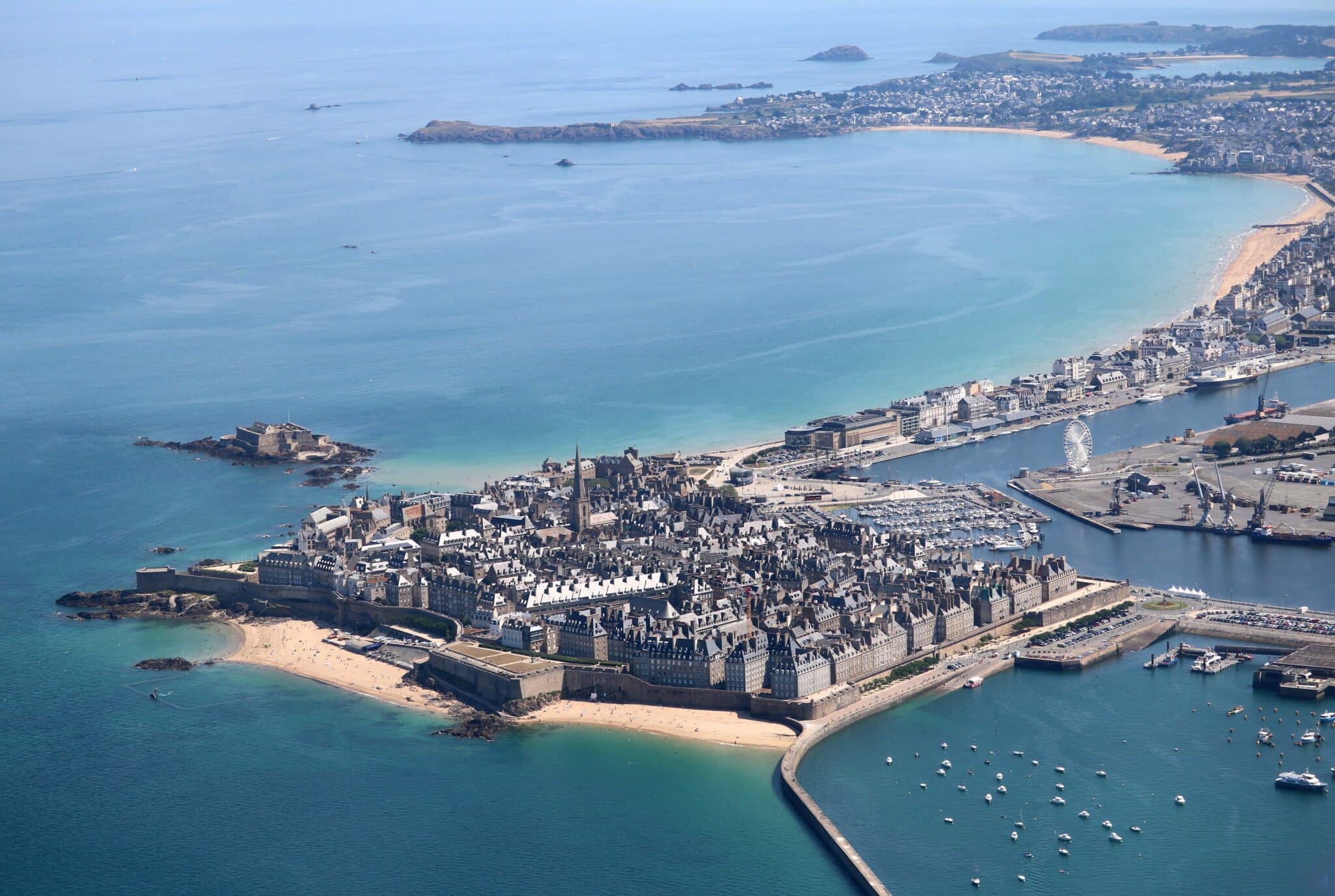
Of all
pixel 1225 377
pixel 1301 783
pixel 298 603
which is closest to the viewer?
pixel 1301 783

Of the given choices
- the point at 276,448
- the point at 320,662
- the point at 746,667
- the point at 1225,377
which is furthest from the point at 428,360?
the point at 746,667

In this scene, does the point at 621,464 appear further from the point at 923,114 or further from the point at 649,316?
the point at 923,114

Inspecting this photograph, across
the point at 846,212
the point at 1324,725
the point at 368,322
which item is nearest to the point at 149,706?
the point at 1324,725

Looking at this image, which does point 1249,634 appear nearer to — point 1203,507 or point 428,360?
point 1203,507

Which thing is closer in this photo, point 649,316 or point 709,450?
point 709,450

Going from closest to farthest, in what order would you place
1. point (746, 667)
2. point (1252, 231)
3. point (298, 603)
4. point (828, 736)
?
1. point (828, 736)
2. point (746, 667)
3. point (298, 603)
4. point (1252, 231)

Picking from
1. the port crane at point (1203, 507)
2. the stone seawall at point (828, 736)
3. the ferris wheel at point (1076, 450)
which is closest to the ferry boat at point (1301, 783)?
the stone seawall at point (828, 736)
